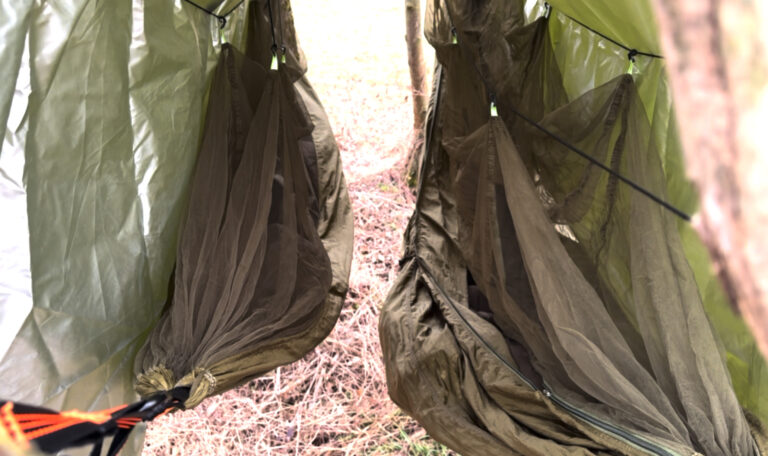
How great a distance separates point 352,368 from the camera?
2094 millimetres

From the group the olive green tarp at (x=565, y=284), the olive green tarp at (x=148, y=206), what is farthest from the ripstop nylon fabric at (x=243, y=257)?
the olive green tarp at (x=565, y=284)

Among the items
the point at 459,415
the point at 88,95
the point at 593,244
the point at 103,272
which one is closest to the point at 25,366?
the point at 103,272

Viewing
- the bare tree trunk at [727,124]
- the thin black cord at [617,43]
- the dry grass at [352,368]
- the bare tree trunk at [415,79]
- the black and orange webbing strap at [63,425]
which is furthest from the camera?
the bare tree trunk at [415,79]

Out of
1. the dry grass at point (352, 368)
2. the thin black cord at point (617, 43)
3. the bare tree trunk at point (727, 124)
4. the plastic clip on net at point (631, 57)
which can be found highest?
the bare tree trunk at point (727, 124)

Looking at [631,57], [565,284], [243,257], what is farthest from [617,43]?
[243,257]

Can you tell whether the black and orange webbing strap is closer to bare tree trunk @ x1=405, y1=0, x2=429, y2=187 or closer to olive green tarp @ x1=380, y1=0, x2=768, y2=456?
olive green tarp @ x1=380, y1=0, x2=768, y2=456

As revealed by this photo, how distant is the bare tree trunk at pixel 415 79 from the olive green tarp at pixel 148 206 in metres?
1.04

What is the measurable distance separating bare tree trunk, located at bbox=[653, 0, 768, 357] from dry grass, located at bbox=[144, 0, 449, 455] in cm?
176

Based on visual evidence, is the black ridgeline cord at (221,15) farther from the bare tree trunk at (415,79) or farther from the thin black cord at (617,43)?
the bare tree trunk at (415,79)

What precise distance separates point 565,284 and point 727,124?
3.30 feet

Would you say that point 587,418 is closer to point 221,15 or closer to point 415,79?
point 221,15

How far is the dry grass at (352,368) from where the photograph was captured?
1837 mm

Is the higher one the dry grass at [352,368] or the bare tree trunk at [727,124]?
the bare tree trunk at [727,124]

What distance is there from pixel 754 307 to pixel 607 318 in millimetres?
1002
